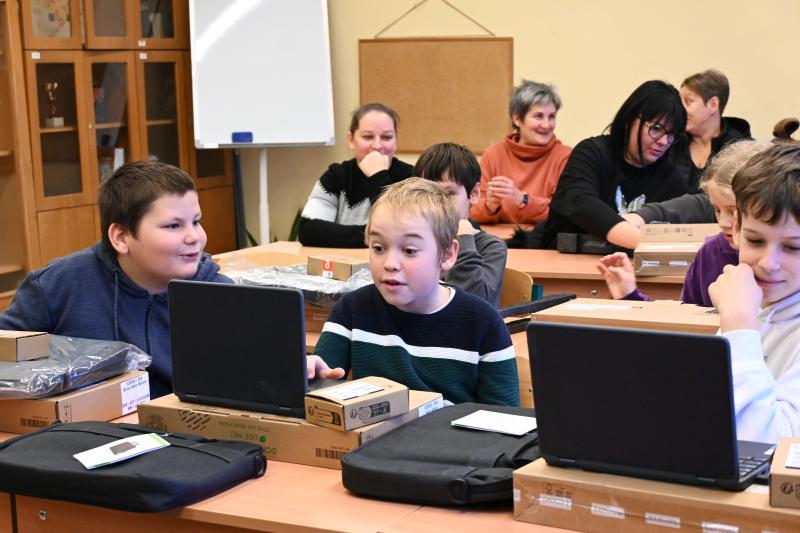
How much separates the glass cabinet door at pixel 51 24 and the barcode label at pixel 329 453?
14.4 ft

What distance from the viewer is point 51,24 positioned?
5.79m

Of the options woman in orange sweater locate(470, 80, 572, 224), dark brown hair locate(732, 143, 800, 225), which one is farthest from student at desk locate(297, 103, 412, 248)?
dark brown hair locate(732, 143, 800, 225)

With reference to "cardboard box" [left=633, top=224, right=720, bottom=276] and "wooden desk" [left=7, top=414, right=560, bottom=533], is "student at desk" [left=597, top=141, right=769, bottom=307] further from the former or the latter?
"wooden desk" [left=7, top=414, right=560, bottom=533]

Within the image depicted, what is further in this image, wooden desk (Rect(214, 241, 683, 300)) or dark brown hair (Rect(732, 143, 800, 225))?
wooden desk (Rect(214, 241, 683, 300))

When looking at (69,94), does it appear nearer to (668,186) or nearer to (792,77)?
(668,186)

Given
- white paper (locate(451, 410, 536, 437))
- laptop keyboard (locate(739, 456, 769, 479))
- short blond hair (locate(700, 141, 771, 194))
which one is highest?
short blond hair (locate(700, 141, 771, 194))

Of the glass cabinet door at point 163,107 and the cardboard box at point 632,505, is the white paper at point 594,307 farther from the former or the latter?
the glass cabinet door at point 163,107

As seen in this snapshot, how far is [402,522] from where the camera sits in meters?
1.58

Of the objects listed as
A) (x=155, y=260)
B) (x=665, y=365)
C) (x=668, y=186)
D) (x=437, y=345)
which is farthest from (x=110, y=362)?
(x=668, y=186)

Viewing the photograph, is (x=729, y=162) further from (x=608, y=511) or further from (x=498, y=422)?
(x=608, y=511)

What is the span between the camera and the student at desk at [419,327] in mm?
2213

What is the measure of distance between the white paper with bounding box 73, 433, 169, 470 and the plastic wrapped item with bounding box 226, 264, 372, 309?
3.89ft

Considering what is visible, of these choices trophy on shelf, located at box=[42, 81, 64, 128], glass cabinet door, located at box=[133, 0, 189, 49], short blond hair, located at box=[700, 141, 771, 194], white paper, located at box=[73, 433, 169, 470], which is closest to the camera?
white paper, located at box=[73, 433, 169, 470]

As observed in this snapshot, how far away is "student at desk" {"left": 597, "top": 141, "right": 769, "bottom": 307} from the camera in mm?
2604
